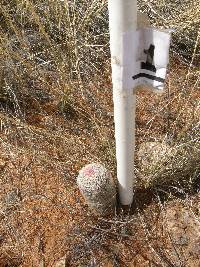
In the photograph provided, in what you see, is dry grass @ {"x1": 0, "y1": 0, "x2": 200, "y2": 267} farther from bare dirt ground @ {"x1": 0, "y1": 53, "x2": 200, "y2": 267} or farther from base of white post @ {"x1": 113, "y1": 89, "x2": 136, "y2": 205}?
base of white post @ {"x1": 113, "y1": 89, "x2": 136, "y2": 205}

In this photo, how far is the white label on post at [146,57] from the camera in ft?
3.43

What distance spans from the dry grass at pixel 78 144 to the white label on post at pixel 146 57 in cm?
63

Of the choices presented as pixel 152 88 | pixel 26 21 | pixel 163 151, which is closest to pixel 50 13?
pixel 26 21

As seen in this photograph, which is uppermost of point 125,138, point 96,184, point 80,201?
point 125,138

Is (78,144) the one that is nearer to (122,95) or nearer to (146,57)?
(122,95)

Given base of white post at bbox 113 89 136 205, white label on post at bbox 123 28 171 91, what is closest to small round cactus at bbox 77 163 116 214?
base of white post at bbox 113 89 136 205

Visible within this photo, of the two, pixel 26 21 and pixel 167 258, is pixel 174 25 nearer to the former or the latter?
pixel 26 21

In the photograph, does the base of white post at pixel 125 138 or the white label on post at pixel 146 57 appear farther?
the base of white post at pixel 125 138

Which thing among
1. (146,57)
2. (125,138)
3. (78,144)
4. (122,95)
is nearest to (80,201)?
(78,144)

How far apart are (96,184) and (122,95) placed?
429 mm

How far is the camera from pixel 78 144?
6.33ft

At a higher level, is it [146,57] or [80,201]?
[146,57]

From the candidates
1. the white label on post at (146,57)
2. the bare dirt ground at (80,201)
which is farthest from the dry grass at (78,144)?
the white label on post at (146,57)

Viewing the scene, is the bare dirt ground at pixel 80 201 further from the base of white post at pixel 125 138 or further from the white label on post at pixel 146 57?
the white label on post at pixel 146 57
